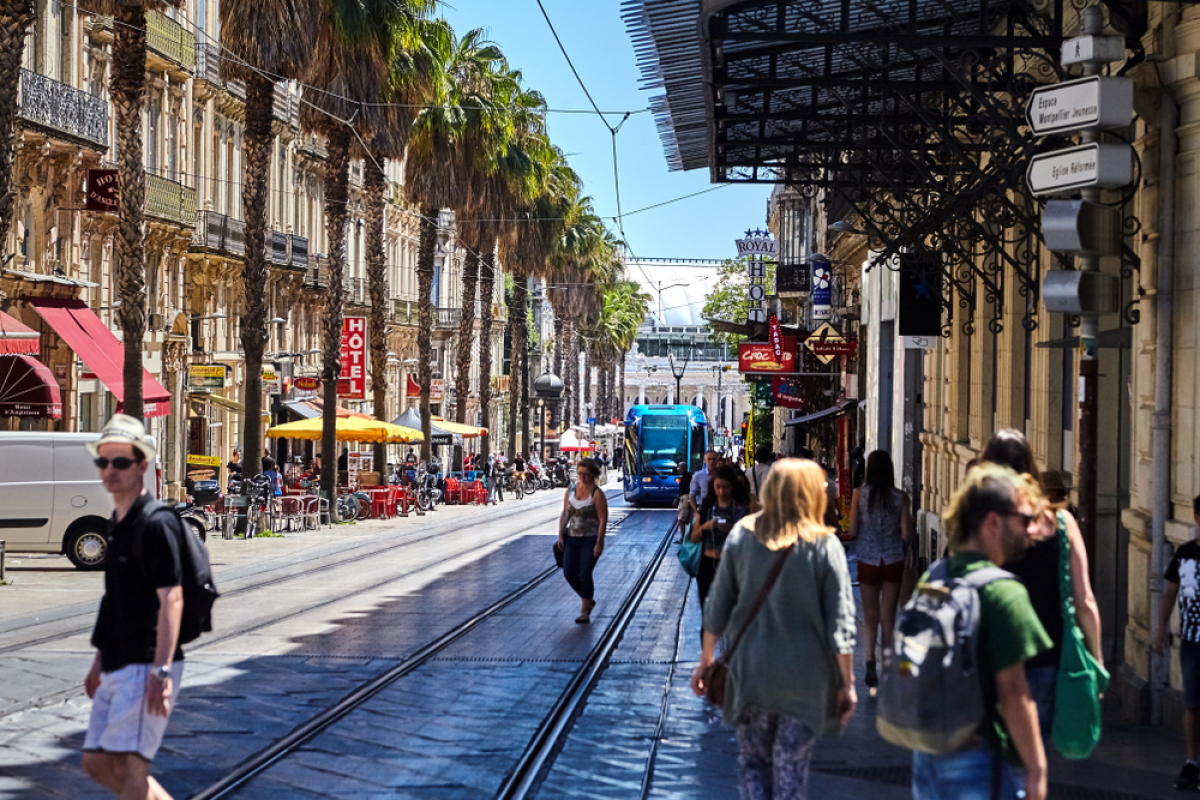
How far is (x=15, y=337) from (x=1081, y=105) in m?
20.3

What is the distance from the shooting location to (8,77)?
22.4 m

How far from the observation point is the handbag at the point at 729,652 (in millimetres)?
6547

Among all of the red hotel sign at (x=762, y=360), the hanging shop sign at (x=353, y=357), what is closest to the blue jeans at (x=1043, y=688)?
the red hotel sign at (x=762, y=360)

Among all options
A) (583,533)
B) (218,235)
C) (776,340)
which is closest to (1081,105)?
(583,533)

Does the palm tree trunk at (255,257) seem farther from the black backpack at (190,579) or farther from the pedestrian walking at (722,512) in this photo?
the black backpack at (190,579)

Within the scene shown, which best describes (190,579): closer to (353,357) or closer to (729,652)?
(729,652)

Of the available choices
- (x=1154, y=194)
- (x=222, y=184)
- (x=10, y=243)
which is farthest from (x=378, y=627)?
(x=222, y=184)

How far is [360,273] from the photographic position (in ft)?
220

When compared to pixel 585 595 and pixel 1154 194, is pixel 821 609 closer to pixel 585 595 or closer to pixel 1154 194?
pixel 1154 194

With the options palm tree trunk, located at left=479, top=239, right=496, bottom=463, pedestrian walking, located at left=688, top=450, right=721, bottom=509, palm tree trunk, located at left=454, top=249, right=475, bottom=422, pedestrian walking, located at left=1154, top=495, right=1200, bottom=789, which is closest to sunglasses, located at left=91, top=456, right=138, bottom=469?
pedestrian walking, located at left=1154, top=495, right=1200, bottom=789

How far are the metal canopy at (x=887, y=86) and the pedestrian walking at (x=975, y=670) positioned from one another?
20.8ft

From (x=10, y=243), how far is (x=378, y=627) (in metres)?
19.0

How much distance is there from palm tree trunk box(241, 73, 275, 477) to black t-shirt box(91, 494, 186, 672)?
88.8 ft

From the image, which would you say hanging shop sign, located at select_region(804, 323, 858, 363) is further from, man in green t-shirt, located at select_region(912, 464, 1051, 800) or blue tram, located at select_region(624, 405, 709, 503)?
man in green t-shirt, located at select_region(912, 464, 1051, 800)
